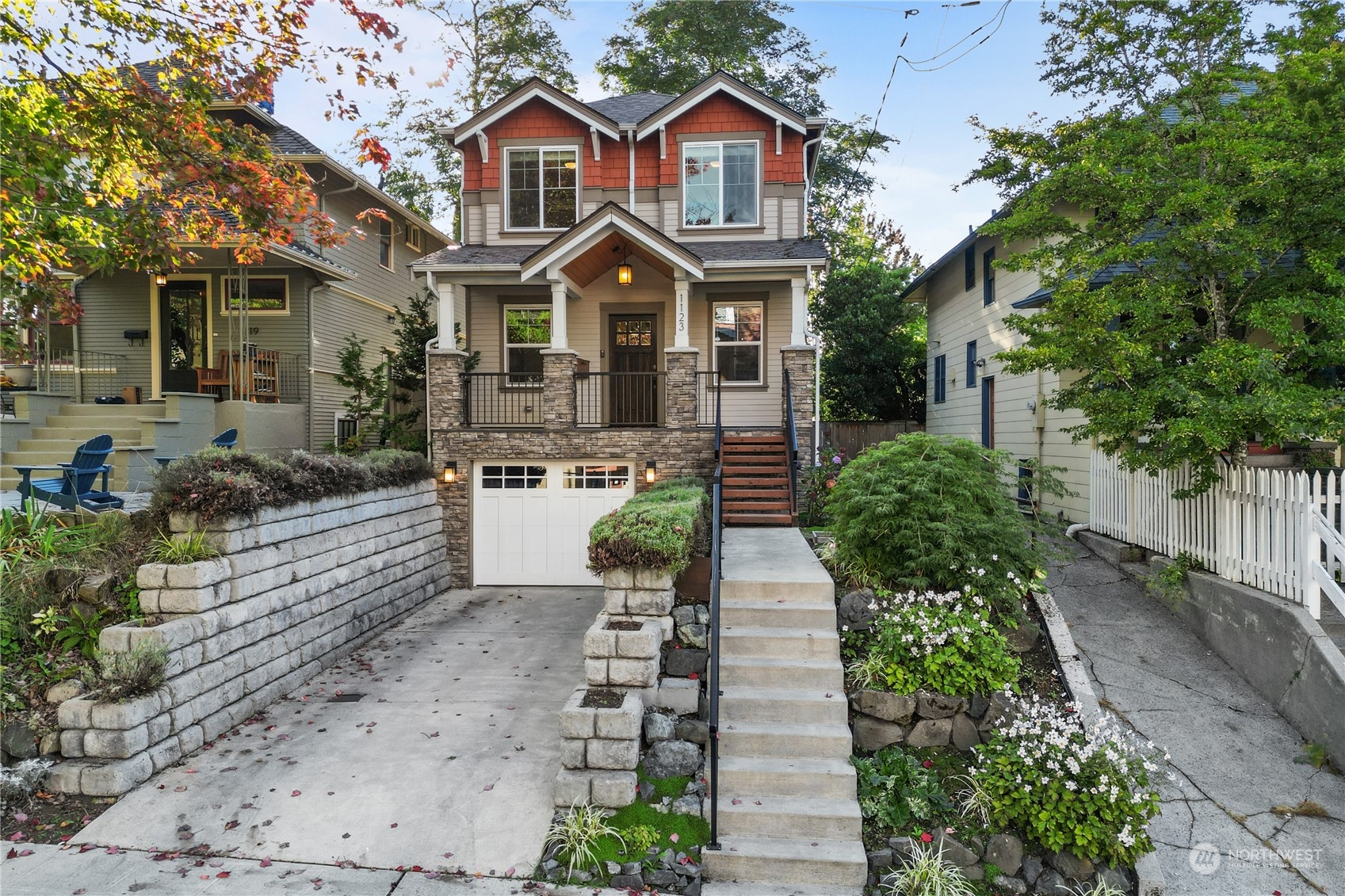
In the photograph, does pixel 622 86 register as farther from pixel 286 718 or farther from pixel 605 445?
pixel 286 718

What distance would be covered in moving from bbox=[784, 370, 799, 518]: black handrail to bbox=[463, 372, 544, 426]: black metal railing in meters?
4.46

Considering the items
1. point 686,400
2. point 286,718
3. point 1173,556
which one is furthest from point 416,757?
point 1173,556

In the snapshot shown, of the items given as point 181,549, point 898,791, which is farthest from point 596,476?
point 898,791

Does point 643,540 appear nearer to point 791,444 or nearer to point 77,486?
point 791,444

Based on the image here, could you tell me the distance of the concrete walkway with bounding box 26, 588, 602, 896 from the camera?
4336 mm

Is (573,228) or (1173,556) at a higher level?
(573,228)

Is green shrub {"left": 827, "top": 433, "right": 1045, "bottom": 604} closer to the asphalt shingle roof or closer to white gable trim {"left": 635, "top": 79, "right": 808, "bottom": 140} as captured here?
white gable trim {"left": 635, "top": 79, "right": 808, "bottom": 140}

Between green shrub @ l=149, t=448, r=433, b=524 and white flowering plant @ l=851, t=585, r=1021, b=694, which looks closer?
Result: white flowering plant @ l=851, t=585, r=1021, b=694

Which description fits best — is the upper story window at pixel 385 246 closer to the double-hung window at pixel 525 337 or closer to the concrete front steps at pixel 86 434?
the double-hung window at pixel 525 337

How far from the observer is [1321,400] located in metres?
5.66

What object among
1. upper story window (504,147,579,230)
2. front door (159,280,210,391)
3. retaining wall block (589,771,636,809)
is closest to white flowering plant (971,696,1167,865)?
retaining wall block (589,771,636,809)

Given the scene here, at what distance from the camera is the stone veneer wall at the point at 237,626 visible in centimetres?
483

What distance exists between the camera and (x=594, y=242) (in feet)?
35.7

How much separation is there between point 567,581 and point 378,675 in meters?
4.03
